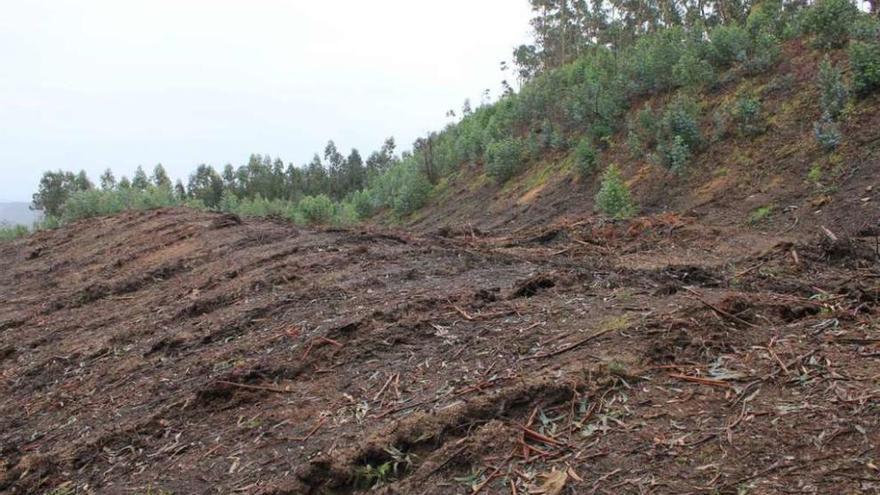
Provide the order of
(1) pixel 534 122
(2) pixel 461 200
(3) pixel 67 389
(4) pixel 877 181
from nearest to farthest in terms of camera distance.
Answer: (3) pixel 67 389
(4) pixel 877 181
(2) pixel 461 200
(1) pixel 534 122

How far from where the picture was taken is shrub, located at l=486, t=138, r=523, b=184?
1596cm

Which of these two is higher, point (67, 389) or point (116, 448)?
point (67, 389)

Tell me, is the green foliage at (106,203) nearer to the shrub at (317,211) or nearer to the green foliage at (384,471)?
the shrub at (317,211)

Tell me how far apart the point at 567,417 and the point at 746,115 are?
27.5 feet

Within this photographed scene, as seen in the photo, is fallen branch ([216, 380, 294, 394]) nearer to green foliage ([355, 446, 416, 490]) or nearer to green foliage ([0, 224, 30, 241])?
green foliage ([355, 446, 416, 490])

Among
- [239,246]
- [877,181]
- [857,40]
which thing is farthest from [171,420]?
[857,40]

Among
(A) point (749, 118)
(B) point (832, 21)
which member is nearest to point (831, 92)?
(A) point (749, 118)

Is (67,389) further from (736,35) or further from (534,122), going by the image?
(534,122)

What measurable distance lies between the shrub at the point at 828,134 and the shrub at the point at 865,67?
1.77ft

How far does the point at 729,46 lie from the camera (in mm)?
11906

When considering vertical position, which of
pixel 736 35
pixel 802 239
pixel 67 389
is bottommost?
pixel 802 239

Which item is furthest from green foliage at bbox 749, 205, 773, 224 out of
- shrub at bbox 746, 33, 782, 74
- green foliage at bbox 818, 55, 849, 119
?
shrub at bbox 746, 33, 782, 74

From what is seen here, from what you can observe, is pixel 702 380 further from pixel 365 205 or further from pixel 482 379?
pixel 365 205

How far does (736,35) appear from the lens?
11.8 metres
